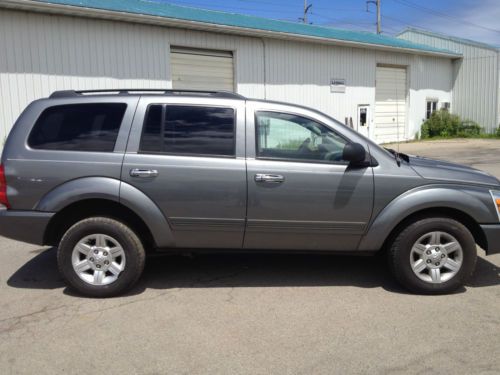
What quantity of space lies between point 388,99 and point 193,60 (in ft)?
37.7

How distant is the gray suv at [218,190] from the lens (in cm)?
408

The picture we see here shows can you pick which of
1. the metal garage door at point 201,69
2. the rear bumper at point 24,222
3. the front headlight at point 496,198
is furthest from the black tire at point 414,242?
the metal garage door at point 201,69

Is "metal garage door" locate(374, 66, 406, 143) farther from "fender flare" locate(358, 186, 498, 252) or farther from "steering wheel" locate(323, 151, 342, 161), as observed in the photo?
"steering wheel" locate(323, 151, 342, 161)

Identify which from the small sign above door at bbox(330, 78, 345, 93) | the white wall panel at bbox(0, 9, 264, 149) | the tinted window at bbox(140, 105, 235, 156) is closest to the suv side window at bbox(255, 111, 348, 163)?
the tinted window at bbox(140, 105, 235, 156)

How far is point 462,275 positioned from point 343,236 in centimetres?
120

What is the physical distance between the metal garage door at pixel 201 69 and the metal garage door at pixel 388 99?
887 cm

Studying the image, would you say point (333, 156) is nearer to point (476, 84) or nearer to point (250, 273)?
point (250, 273)

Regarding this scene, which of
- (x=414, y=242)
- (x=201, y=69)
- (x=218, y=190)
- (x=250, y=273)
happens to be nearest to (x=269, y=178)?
(x=218, y=190)

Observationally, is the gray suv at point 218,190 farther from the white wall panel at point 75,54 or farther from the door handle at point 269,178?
the white wall panel at point 75,54

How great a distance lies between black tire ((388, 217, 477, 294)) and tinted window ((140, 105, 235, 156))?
1.81 meters

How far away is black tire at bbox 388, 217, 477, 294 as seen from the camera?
13.6ft

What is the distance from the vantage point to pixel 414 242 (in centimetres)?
416

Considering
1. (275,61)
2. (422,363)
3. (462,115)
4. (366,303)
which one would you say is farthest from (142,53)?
(462,115)

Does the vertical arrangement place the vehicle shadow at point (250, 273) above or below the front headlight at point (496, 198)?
below
